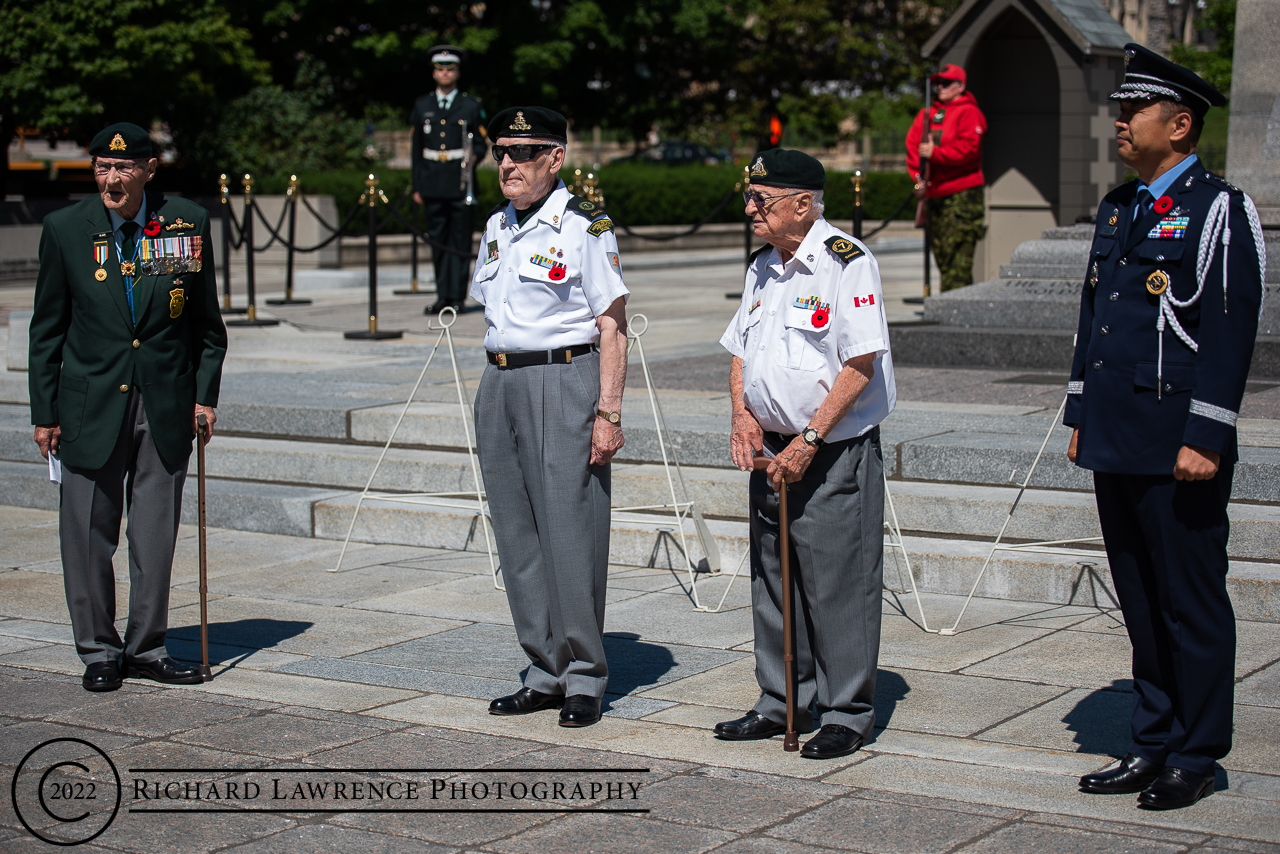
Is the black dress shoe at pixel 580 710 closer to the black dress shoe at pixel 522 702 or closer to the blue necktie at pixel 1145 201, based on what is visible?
the black dress shoe at pixel 522 702

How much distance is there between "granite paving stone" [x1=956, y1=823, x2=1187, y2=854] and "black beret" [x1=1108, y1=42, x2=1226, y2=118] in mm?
1916

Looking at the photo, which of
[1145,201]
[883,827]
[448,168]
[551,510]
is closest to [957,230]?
[448,168]

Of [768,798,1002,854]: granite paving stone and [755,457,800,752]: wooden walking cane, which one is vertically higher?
[755,457,800,752]: wooden walking cane

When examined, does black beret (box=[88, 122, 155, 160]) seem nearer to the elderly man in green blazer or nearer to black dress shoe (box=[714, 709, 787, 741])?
the elderly man in green blazer

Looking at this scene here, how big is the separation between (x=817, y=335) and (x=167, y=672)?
2.67 m

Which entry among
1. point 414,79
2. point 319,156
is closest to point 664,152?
point 414,79

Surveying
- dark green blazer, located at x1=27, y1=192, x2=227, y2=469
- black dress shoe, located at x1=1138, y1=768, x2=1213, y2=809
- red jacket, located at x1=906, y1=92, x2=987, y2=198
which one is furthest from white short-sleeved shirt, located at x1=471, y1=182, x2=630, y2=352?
red jacket, located at x1=906, y1=92, x2=987, y2=198

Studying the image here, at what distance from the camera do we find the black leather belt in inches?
196

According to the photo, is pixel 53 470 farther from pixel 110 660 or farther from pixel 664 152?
pixel 664 152

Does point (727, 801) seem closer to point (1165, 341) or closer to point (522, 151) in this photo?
point (1165, 341)

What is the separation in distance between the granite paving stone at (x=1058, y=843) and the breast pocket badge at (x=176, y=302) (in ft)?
10.8

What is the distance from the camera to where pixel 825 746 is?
15.0 feet

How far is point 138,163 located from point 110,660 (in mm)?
1758

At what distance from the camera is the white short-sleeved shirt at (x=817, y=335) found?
14.6 ft
